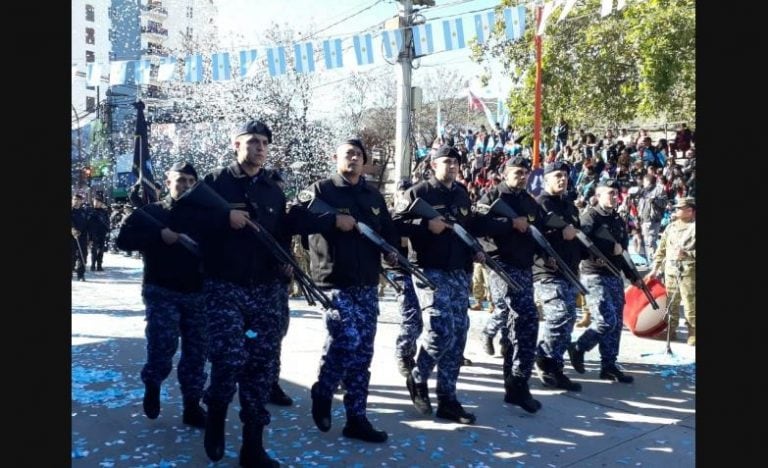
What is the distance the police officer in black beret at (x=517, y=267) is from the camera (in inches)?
208

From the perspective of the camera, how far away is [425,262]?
5000 mm

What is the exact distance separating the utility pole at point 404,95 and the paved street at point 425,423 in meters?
7.56

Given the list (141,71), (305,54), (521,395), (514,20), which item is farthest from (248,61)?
(521,395)

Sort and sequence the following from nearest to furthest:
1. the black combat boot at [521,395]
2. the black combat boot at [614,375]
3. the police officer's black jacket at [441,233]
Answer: the police officer's black jacket at [441,233] < the black combat boot at [521,395] < the black combat boot at [614,375]

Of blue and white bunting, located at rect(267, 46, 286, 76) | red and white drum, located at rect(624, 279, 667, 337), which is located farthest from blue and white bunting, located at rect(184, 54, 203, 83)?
red and white drum, located at rect(624, 279, 667, 337)

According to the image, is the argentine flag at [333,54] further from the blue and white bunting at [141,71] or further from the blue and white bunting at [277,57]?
the blue and white bunting at [141,71]

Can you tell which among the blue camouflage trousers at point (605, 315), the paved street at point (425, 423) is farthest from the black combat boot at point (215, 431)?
the blue camouflage trousers at point (605, 315)

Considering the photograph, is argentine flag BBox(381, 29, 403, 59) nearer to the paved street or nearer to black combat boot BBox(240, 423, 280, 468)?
the paved street

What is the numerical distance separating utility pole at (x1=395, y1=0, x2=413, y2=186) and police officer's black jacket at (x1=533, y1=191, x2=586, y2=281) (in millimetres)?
7550

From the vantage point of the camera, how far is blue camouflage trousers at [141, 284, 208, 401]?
15.0 feet

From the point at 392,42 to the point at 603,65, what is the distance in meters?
5.59

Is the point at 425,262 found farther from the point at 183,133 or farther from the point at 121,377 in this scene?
the point at 183,133

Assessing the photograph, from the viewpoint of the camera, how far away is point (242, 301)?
391 centimetres

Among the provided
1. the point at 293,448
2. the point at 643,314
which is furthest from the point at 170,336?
the point at 643,314
